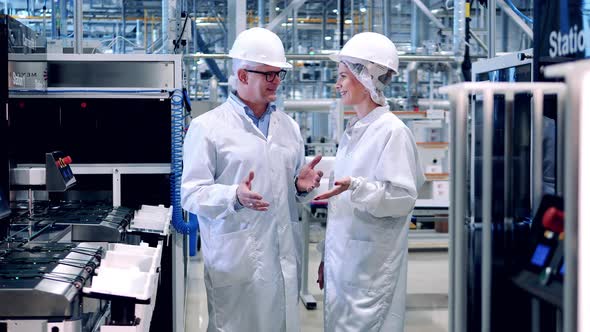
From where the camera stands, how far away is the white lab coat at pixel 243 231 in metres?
2.51

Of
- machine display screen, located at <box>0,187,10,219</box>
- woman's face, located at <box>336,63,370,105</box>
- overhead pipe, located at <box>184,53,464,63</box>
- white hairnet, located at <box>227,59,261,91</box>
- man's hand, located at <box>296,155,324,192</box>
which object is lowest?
machine display screen, located at <box>0,187,10,219</box>

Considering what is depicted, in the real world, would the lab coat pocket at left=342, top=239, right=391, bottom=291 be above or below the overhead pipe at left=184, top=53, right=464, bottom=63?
below

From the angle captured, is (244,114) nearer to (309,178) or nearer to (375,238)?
(309,178)

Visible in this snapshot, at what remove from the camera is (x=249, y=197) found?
2270mm

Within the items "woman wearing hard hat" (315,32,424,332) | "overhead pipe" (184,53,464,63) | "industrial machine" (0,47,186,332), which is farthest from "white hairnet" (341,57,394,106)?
"overhead pipe" (184,53,464,63)

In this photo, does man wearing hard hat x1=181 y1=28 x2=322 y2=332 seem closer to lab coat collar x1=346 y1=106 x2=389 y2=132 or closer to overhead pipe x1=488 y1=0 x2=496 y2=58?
lab coat collar x1=346 y1=106 x2=389 y2=132

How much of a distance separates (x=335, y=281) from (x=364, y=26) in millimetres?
7701

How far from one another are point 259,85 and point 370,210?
2.12 feet

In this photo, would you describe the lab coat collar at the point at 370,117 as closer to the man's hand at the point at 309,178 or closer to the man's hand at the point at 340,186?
the man's hand at the point at 309,178

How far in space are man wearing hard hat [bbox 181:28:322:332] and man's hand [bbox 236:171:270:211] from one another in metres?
0.15

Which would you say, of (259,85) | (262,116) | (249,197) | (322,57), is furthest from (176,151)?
(322,57)

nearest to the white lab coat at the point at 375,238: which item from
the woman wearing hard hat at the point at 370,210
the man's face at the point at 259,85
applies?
the woman wearing hard hat at the point at 370,210

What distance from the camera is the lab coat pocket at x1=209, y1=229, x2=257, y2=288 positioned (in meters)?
2.50

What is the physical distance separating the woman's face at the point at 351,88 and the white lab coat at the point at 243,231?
0.34 meters
